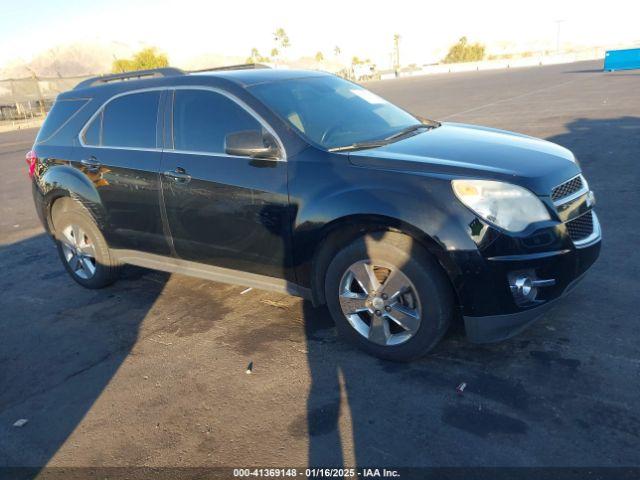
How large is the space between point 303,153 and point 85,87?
2.76 meters

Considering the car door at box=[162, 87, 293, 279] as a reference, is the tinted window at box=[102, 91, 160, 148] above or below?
above

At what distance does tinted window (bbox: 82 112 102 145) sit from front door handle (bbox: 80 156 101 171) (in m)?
0.15

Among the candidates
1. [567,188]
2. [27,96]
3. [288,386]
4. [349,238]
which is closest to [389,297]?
[349,238]

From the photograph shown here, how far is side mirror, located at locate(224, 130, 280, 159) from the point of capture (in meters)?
3.54

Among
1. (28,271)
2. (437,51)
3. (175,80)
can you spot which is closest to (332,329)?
(175,80)

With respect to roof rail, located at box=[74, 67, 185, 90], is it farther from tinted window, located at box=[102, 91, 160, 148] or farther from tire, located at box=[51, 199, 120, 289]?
tire, located at box=[51, 199, 120, 289]

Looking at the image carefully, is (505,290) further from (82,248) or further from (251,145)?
(82,248)

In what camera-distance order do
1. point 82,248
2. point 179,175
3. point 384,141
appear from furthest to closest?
point 82,248, point 179,175, point 384,141

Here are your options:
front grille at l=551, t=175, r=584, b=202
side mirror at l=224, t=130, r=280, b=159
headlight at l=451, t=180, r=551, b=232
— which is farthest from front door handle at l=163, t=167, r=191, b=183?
front grille at l=551, t=175, r=584, b=202

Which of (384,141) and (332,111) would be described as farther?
(332,111)

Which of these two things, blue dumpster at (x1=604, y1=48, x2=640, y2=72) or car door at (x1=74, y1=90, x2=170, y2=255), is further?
blue dumpster at (x1=604, y1=48, x2=640, y2=72)

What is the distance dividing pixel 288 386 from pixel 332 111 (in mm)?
2111

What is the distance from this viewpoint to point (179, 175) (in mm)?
4012

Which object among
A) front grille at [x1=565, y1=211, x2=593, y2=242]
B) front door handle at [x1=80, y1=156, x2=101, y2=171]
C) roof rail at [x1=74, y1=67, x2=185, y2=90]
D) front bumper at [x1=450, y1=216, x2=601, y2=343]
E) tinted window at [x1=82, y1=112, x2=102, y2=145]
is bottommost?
front bumper at [x1=450, y1=216, x2=601, y2=343]
